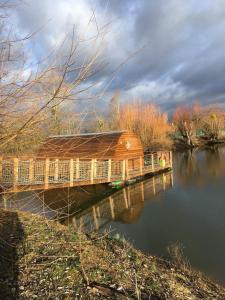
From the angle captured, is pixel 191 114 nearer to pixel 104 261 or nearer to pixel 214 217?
pixel 214 217

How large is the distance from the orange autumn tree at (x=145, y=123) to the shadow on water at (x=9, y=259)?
25.9m

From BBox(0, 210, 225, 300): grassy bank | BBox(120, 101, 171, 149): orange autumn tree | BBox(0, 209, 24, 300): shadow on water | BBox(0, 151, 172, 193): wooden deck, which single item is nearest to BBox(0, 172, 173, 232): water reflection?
BBox(0, 151, 172, 193): wooden deck

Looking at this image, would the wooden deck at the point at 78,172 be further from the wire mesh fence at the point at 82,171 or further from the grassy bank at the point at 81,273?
the grassy bank at the point at 81,273

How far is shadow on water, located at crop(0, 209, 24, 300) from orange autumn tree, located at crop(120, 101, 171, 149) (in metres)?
Result: 25.9

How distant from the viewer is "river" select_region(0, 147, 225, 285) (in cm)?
666

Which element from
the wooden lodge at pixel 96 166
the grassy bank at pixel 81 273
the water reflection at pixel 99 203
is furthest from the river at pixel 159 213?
the wooden lodge at pixel 96 166

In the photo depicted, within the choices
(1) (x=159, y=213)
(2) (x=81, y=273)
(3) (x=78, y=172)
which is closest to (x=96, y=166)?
(3) (x=78, y=172)

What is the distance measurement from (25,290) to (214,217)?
7.51 m

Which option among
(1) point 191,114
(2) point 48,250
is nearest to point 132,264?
(2) point 48,250

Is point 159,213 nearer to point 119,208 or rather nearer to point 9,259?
point 119,208

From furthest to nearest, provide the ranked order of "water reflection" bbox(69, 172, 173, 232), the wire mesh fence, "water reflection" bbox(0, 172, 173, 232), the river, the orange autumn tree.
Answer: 1. the orange autumn tree
2. the wire mesh fence
3. "water reflection" bbox(69, 172, 173, 232)
4. "water reflection" bbox(0, 172, 173, 232)
5. the river

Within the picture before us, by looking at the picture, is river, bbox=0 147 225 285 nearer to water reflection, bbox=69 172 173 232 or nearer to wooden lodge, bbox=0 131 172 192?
water reflection, bbox=69 172 173 232

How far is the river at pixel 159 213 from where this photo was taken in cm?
666

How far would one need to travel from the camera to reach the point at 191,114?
160ft
